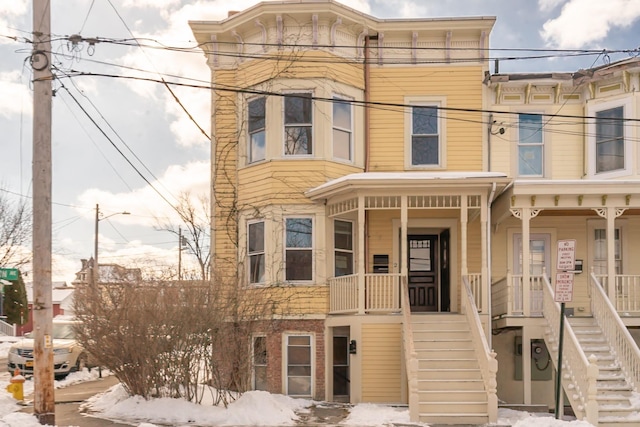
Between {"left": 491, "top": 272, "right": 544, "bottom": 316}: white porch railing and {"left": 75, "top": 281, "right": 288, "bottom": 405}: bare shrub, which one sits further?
{"left": 491, "top": 272, "right": 544, "bottom": 316}: white porch railing

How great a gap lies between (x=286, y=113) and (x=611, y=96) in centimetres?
803

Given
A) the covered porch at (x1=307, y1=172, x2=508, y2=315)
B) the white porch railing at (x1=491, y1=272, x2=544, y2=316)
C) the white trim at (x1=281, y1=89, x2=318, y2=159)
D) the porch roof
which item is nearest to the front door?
the covered porch at (x1=307, y1=172, x2=508, y2=315)

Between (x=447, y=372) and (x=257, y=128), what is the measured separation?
7.58 m

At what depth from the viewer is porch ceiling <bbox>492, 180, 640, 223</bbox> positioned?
15.3 meters

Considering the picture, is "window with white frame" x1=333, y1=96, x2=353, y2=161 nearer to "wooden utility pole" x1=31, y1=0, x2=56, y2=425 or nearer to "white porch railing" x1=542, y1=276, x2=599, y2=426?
"white porch railing" x1=542, y1=276, x2=599, y2=426

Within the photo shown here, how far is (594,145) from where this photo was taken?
698 inches

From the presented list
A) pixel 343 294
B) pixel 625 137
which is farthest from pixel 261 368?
pixel 625 137

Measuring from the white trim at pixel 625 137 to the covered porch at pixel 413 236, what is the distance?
10.7 feet

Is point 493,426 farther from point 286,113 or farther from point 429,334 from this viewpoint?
point 286,113

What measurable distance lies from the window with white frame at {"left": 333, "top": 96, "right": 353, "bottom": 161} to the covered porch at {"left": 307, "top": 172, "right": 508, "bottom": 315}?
1.45m

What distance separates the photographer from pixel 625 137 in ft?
57.0

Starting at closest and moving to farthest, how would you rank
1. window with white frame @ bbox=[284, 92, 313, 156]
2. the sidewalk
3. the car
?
the sidewalk
window with white frame @ bbox=[284, 92, 313, 156]
the car

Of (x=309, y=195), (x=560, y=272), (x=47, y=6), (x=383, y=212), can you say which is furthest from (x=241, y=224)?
(x=560, y=272)

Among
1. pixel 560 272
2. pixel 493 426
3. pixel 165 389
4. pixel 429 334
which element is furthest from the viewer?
pixel 429 334
